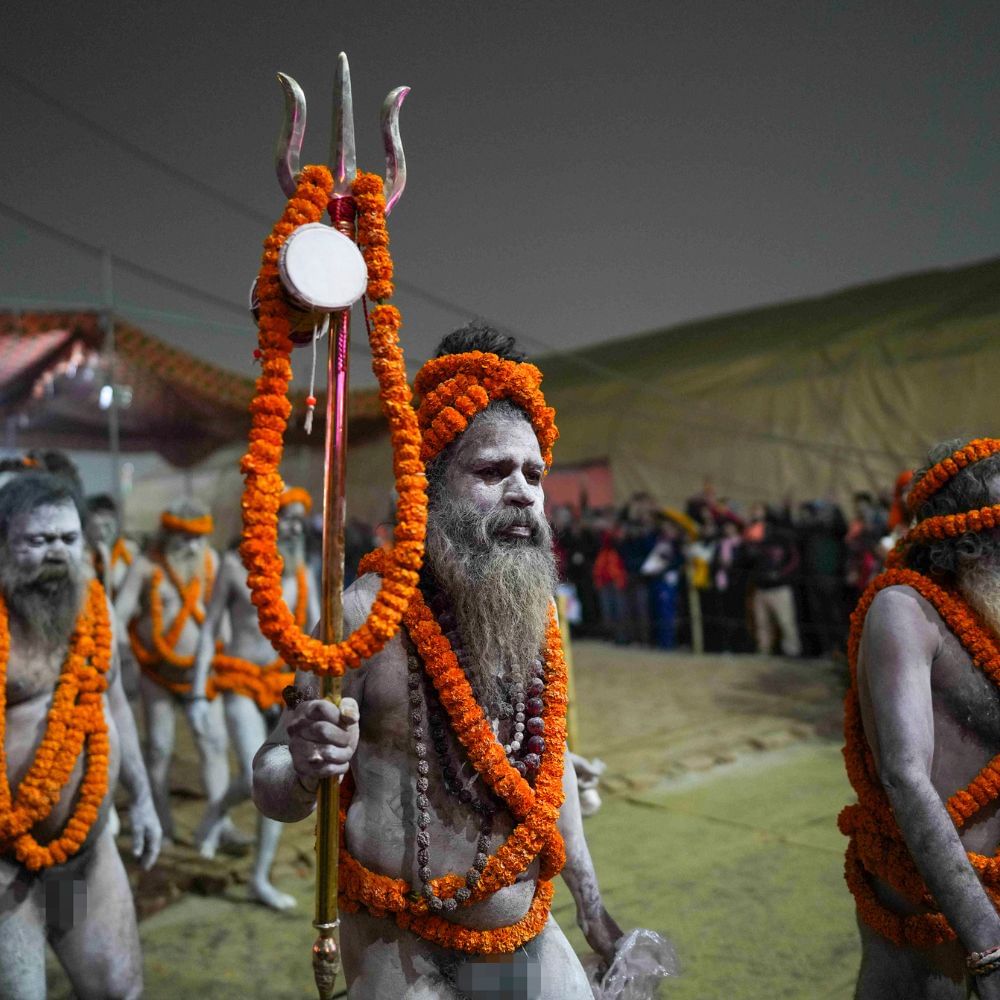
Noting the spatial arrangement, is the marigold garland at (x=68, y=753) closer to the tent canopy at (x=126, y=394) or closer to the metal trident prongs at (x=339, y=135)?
the metal trident prongs at (x=339, y=135)

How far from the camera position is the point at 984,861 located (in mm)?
2490

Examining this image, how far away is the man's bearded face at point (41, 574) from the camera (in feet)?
10.7

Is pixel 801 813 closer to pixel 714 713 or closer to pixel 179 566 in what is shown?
pixel 714 713

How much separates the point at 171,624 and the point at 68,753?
3381mm

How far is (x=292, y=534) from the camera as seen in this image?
20.1 feet

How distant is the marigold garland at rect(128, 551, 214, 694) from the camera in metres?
6.38

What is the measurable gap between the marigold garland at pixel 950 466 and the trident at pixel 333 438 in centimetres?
177

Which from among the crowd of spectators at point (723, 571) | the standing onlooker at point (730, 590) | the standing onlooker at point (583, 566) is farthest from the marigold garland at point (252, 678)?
the standing onlooker at point (583, 566)

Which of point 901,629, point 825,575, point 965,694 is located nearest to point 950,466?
point 901,629

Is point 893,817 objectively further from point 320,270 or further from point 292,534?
point 292,534

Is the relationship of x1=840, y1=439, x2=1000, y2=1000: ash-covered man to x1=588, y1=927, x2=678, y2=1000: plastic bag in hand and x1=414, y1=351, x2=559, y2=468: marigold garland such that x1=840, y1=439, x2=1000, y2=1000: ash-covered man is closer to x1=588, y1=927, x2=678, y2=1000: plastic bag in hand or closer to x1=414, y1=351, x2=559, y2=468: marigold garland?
x1=588, y1=927, x2=678, y2=1000: plastic bag in hand

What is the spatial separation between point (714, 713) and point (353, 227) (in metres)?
7.84

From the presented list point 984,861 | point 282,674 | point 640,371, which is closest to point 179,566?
point 282,674

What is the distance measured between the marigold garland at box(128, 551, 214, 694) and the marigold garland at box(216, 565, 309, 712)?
27.3 inches
